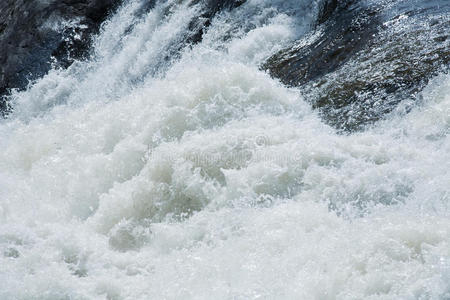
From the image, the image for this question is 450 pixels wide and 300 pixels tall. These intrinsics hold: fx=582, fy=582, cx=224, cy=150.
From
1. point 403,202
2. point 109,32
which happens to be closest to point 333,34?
point 403,202

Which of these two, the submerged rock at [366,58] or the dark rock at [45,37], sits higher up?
the dark rock at [45,37]

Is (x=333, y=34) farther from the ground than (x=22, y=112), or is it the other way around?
(x=22, y=112)

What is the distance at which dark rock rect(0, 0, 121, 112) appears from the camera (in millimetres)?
10883

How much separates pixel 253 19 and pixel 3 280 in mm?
5648

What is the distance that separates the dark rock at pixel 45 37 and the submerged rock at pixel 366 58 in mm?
4638

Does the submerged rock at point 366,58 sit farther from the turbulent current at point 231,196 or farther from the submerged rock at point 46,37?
the submerged rock at point 46,37

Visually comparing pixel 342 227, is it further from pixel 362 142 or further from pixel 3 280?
pixel 3 280

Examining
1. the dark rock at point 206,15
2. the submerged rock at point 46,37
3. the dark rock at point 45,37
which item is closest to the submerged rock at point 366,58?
the dark rock at point 206,15

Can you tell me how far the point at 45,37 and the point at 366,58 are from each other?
6.59 metres

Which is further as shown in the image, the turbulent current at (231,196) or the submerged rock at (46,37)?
the submerged rock at (46,37)

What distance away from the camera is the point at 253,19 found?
29.6 ft

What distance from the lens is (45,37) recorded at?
36.2 ft

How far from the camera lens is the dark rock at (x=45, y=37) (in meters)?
10.9

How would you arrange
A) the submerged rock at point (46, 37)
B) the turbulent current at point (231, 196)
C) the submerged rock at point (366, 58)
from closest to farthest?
the turbulent current at point (231, 196) < the submerged rock at point (366, 58) < the submerged rock at point (46, 37)
